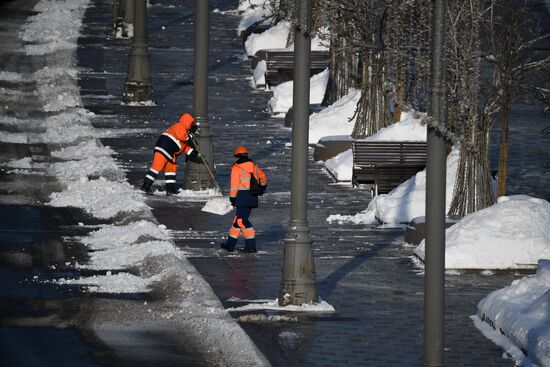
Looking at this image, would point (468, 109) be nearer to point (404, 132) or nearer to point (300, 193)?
point (300, 193)

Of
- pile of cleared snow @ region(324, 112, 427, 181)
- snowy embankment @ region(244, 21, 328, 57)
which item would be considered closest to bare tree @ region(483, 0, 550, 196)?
pile of cleared snow @ region(324, 112, 427, 181)

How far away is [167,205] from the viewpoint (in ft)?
81.8

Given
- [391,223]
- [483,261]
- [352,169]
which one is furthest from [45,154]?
[483,261]

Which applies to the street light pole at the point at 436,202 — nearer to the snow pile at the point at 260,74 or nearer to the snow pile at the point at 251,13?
the snow pile at the point at 260,74

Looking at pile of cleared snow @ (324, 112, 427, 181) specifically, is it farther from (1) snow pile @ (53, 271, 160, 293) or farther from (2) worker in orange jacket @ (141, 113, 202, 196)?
(1) snow pile @ (53, 271, 160, 293)

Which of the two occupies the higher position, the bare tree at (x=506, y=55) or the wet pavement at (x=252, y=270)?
the bare tree at (x=506, y=55)

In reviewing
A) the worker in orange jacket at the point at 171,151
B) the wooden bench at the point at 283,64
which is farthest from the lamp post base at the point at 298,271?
the wooden bench at the point at 283,64

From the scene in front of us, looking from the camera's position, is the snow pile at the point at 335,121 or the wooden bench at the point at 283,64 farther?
the wooden bench at the point at 283,64

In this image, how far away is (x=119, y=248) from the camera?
68.9 ft

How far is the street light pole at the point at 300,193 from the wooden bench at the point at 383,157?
8604 millimetres

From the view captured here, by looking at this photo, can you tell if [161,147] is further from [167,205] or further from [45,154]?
[45,154]

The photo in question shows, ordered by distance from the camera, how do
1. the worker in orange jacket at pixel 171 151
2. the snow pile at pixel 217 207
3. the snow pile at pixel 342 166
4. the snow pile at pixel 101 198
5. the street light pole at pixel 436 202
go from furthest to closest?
1. the snow pile at pixel 342 166
2. the worker in orange jacket at pixel 171 151
3. the snow pile at pixel 217 207
4. the snow pile at pixel 101 198
5. the street light pole at pixel 436 202

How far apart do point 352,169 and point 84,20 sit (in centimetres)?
2493

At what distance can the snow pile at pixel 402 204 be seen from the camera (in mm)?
23406
